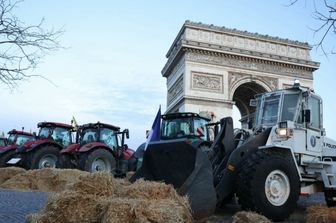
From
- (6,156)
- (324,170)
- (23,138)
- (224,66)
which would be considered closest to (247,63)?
(224,66)

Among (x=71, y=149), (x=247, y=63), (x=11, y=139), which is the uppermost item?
(x=247, y=63)

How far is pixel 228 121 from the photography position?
6.40m

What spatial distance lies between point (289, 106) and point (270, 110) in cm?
37

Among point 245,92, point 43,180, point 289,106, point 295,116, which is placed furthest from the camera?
point 245,92

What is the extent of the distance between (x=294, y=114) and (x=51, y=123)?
9876 millimetres

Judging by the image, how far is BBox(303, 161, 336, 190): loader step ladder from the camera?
263 inches

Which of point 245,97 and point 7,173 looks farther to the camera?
point 245,97

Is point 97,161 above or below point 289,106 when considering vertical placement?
below

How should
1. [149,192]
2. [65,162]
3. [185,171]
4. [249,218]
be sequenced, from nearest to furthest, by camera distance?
1. [149,192]
2. [249,218]
3. [185,171]
4. [65,162]

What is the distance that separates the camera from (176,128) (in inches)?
516

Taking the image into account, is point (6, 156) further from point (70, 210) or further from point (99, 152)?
point (70, 210)

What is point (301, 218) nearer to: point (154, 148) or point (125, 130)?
point (154, 148)

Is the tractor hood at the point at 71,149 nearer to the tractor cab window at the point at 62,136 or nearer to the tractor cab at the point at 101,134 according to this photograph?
the tractor cab at the point at 101,134

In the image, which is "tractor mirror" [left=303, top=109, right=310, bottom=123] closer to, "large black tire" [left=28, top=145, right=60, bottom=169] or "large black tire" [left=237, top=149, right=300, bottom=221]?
"large black tire" [left=237, top=149, right=300, bottom=221]
